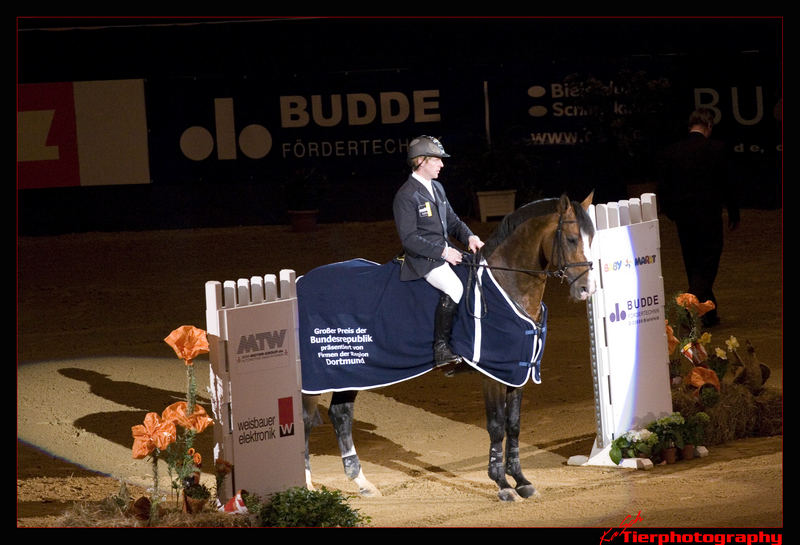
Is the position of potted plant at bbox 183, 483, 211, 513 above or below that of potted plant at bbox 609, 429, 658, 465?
above

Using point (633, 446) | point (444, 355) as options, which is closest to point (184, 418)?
point (444, 355)

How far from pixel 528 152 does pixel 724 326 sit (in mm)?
7209

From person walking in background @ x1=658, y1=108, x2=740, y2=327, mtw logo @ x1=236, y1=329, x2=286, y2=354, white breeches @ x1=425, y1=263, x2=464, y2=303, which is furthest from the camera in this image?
person walking in background @ x1=658, y1=108, x2=740, y2=327

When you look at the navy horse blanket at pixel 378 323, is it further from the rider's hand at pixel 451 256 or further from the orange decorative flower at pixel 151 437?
the orange decorative flower at pixel 151 437

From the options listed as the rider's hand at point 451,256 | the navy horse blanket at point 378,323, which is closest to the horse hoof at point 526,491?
the navy horse blanket at point 378,323

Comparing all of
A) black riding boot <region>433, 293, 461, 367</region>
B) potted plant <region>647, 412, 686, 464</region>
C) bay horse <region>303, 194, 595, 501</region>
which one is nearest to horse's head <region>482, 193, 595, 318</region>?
bay horse <region>303, 194, 595, 501</region>

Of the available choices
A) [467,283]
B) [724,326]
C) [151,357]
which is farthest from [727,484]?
[151,357]

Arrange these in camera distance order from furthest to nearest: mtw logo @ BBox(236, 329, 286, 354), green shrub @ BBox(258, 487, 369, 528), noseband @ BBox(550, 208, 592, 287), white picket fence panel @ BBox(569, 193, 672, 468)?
white picket fence panel @ BBox(569, 193, 672, 468)
noseband @ BBox(550, 208, 592, 287)
mtw logo @ BBox(236, 329, 286, 354)
green shrub @ BBox(258, 487, 369, 528)

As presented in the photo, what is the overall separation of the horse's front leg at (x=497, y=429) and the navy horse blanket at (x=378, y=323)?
16cm

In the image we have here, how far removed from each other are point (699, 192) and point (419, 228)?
16.3 feet

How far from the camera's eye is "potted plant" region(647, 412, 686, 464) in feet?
28.2

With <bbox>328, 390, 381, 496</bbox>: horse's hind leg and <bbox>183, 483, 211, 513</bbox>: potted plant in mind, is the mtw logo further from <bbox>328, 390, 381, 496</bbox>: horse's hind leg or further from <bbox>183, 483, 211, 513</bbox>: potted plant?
<bbox>328, 390, 381, 496</bbox>: horse's hind leg

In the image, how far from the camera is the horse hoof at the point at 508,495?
25.6 feet

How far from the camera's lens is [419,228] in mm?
7996
